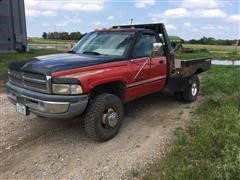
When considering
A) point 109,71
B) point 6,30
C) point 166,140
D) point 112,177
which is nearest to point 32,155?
point 112,177

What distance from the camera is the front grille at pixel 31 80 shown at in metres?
4.60

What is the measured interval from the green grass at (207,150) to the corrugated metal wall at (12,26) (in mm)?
19124

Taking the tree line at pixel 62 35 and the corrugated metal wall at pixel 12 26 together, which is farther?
the tree line at pixel 62 35

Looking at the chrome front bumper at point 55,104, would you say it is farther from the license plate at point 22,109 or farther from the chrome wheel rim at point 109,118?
the chrome wheel rim at point 109,118

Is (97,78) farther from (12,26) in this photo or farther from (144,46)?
(12,26)

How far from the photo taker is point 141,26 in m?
7.28

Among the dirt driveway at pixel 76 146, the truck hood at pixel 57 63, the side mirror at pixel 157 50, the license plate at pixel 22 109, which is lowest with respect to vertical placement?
the dirt driveway at pixel 76 146

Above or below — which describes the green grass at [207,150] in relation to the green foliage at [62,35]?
below

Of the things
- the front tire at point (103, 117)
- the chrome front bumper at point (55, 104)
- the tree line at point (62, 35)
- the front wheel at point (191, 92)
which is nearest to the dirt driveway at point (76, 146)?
the front tire at point (103, 117)

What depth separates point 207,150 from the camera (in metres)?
4.51

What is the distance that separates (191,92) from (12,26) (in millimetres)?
18642

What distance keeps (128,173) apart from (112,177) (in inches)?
8.6

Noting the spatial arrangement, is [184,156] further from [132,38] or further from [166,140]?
[132,38]

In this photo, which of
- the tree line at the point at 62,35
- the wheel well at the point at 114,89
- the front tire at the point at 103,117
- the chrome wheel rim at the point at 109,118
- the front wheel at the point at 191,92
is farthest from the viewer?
the tree line at the point at 62,35
